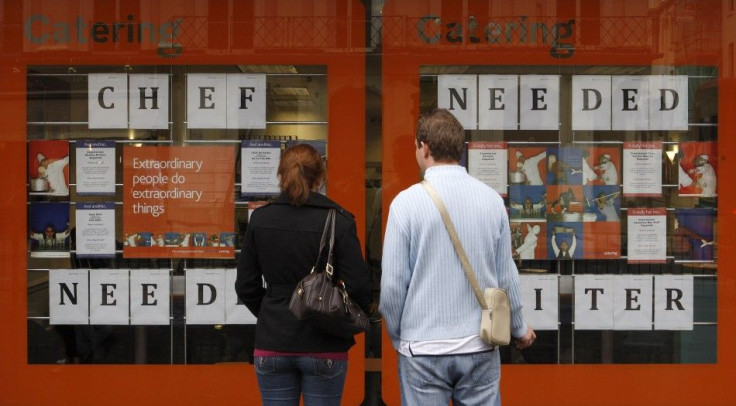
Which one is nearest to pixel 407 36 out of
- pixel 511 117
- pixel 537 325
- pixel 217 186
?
pixel 511 117

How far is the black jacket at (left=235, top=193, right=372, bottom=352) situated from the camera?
360 cm

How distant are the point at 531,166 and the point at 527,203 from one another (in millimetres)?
241

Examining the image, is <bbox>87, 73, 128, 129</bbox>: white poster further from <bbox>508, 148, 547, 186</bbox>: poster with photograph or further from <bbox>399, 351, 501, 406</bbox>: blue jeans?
<bbox>399, 351, 501, 406</bbox>: blue jeans

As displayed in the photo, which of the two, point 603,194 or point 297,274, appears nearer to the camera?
point 297,274

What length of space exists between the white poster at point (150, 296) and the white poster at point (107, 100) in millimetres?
978

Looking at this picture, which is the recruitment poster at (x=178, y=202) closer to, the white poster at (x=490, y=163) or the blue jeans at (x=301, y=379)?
the white poster at (x=490, y=163)

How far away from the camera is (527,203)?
5.49m

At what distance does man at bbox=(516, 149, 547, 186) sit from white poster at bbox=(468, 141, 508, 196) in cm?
9

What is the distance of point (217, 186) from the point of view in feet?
17.9

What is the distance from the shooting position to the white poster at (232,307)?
5.48 meters

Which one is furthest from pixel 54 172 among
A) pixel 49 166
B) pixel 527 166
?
pixel 527 166

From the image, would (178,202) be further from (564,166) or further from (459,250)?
(459,250)

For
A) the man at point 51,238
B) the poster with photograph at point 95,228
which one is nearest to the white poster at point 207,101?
the poster with photograph at point 95,228

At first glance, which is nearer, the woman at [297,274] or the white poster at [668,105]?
the woman at [297,274]
